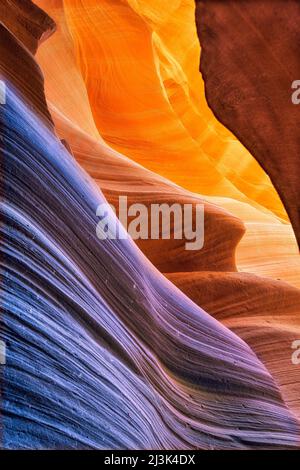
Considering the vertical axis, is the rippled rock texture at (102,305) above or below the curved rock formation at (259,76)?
below

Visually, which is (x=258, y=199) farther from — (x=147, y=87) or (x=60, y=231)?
(x=60, y=231)

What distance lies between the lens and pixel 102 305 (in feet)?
8.15

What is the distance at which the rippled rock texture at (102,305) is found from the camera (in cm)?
224

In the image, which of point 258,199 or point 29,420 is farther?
point 258,199

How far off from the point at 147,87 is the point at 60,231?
2.47 metres

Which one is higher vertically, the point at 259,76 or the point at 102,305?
the point at 259,76

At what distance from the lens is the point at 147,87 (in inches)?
185

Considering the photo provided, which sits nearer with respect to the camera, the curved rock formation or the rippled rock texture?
the rippled rock texture

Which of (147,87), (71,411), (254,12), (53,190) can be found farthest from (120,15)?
(71,411)

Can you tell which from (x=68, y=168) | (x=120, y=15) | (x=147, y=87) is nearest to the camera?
(x=68, y=168)

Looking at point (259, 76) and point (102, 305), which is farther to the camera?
point (259, 76)

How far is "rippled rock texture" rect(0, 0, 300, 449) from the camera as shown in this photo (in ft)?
7.36

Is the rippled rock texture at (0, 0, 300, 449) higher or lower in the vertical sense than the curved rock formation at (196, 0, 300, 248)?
lower

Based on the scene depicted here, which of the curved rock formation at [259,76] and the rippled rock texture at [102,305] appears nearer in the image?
the rippled rock texture at [102,305]
